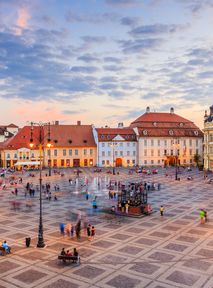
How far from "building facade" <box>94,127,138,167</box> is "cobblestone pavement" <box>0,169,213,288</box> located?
53.6 m

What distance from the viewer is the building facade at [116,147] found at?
89000 millimetres

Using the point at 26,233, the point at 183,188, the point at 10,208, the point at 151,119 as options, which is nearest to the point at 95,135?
the point at 151,119

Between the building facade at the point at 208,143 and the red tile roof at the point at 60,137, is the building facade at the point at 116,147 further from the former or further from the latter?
the building facade at the point at 208,143

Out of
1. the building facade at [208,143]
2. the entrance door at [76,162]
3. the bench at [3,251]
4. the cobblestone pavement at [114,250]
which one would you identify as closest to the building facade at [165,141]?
the building facade at [208,143]

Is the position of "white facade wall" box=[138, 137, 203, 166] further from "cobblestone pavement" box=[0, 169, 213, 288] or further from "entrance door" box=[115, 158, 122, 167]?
"cobblestone pavement" box=[0, 169, 213, 288]

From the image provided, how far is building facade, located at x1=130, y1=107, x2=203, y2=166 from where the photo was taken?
299 feet

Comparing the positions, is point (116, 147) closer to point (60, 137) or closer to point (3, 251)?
point (60, 137)

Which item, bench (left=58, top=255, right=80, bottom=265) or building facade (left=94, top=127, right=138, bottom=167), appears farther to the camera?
building facade (left=94, top=127, right=138, bottom=167)

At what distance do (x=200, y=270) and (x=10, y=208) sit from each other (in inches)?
881

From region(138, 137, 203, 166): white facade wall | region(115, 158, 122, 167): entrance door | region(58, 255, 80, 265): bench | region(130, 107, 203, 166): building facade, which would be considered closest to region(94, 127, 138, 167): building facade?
region(115, 158, 122, 167): entrance door

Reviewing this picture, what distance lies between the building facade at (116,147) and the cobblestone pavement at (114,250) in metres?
53.6

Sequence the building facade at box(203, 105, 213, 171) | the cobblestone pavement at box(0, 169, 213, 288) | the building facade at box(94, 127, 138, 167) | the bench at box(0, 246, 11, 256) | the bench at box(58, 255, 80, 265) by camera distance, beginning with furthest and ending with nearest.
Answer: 1. the building facade at box(94, 127, 138, 167)
2. the building facade at box(203, 105, 213, 171)
3. the bench at box(0, 246, 11, 256)
4. the bench at box(58, 255, 80, 265)
5. the cobblestone pavement at box(0, 169, 213, 288)

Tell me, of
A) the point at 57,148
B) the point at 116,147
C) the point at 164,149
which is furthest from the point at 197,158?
the point at 57,148

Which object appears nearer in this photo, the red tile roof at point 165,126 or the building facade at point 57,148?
the building facade at point 57,148
